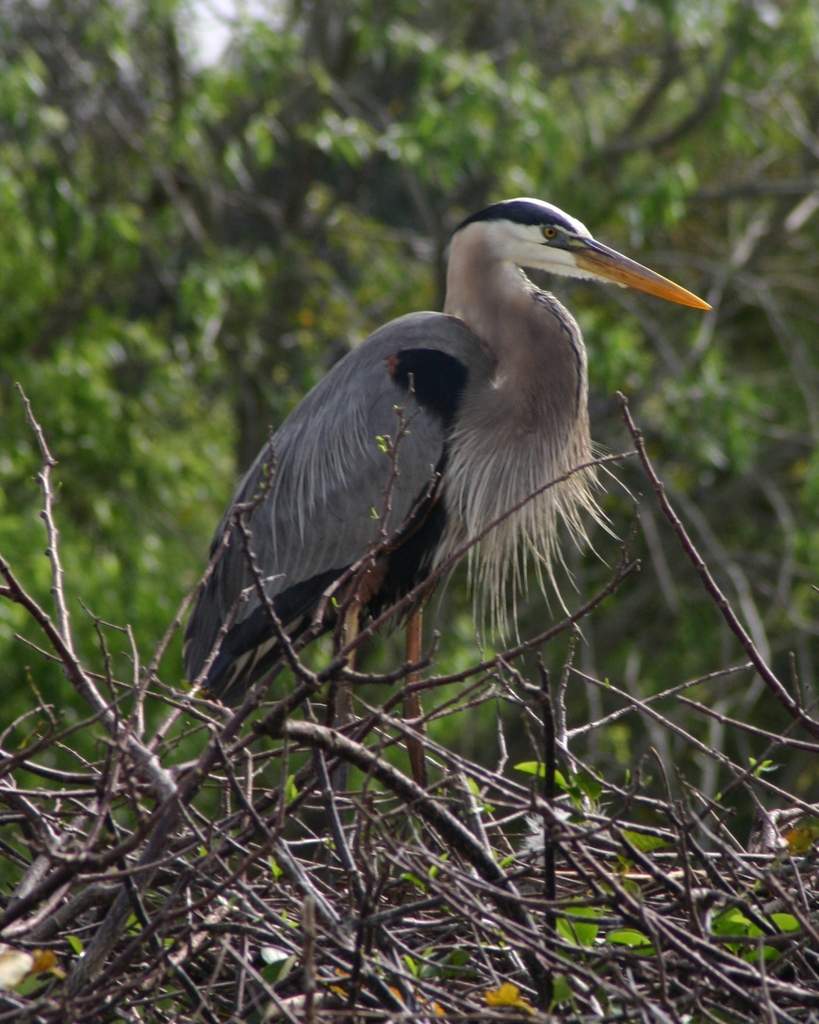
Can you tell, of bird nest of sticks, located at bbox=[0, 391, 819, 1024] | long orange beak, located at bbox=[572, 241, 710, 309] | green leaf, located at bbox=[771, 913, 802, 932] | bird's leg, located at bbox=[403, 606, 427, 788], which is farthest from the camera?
long orange beak, located at bbox=[572, 241, 710, 309]

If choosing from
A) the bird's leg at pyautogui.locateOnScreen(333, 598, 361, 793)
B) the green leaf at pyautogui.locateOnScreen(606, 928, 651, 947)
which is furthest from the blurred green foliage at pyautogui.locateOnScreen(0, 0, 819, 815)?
the green leaf at pyautogui.locateOnScreen(606, 928, 651, 947)

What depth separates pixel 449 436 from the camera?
4062 mm

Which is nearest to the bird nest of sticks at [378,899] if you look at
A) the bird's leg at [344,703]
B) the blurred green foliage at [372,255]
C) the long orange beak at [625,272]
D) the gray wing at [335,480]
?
the bird's leg at [344,703]

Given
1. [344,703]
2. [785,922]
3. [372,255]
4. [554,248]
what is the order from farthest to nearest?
[372,255] → [554,248] → [344,703] → [785,922]

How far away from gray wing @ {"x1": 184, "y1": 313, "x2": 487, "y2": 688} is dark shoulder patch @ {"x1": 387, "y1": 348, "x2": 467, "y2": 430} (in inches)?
0.7

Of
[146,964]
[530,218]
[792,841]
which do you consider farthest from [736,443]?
[146,964]

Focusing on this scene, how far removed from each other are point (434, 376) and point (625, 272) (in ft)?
1.99

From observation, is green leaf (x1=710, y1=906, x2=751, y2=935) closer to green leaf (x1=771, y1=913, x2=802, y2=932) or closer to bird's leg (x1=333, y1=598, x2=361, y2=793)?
green leaf (x1=771, y1=913, x2=802, y2=932)

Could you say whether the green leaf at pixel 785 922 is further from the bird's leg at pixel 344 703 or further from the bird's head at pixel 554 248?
the bird's head at pixel 554 248

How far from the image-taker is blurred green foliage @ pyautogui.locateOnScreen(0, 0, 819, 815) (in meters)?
6.15

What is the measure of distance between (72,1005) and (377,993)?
0.42 m

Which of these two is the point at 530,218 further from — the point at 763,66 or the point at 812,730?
the point at 763,66

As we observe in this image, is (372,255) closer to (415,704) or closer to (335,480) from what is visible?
(335,480)

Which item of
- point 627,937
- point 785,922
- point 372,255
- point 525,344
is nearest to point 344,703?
point 525,344
